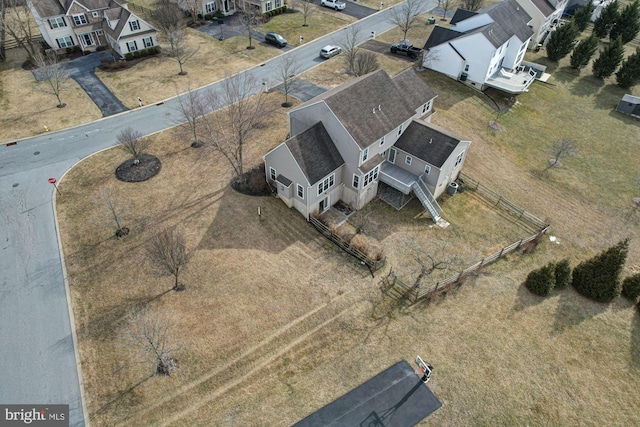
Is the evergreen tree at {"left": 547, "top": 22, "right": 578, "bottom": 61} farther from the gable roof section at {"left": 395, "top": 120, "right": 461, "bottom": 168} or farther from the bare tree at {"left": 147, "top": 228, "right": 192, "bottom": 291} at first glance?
the bare tree at {"left": 147, "top": 228, "right": 192, "bottom": 291}

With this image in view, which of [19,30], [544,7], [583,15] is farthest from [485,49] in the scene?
[19,30]

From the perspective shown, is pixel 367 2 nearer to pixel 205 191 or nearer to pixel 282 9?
pixel 282 9

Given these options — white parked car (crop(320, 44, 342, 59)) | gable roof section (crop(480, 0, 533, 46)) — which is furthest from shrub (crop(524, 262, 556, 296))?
white parked car (crop(320, 44, 342, 59))

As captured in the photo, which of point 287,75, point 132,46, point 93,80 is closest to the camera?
point 93,80

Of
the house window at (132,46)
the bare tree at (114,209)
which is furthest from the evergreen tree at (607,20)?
the bare tree at (114,209)

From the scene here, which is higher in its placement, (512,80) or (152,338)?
(512,80)

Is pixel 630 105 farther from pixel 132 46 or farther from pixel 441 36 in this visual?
pixel 132 46

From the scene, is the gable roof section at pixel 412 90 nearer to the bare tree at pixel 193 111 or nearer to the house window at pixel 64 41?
the bare tree at pixel 193 111
